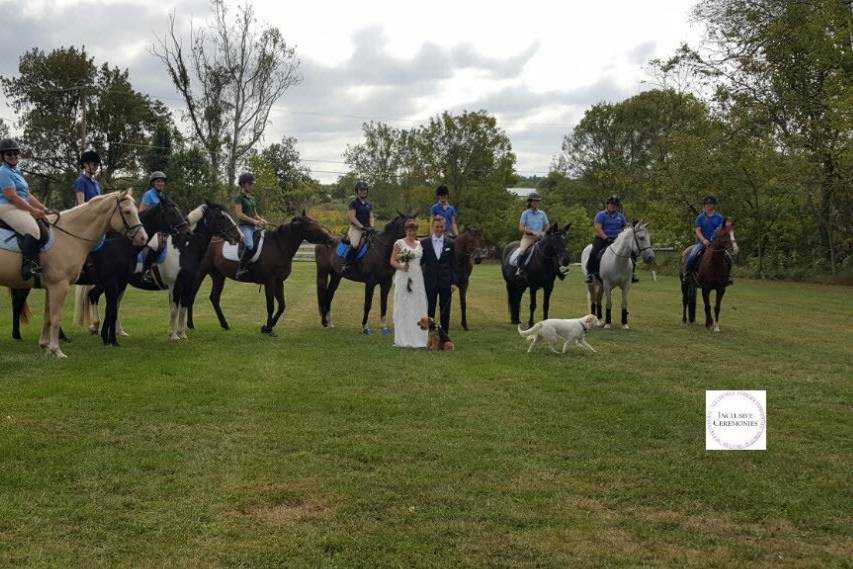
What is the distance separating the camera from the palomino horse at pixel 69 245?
1043 centimetres

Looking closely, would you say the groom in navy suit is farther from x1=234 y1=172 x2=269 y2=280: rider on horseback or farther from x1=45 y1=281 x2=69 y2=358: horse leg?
x1=45 y1=281 x2=69 y2=358: horse leg

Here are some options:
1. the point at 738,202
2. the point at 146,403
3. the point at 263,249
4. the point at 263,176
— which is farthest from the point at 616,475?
the point at 263,176

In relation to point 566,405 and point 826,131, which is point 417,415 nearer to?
point 566,405

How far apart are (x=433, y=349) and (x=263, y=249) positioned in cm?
418

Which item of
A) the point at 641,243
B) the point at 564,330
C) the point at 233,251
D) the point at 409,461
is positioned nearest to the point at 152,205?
the point at 233,251

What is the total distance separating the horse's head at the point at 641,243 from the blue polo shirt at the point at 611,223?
2.97ft

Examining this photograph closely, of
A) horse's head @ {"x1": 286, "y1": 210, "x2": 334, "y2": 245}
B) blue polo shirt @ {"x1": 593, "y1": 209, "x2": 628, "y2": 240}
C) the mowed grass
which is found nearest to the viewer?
the mowed grass

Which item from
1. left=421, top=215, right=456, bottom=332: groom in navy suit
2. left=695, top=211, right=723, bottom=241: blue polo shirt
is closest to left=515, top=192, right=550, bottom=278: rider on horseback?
left=695, top=211, right=723, bottom=241: blue polo shirt

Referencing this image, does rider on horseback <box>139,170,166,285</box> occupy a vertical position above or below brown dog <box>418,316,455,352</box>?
above

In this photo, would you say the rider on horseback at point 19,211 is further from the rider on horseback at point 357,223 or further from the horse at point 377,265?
the rider on horseback at point 357,223

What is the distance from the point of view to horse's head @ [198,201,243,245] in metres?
12.9

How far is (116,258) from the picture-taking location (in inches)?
464

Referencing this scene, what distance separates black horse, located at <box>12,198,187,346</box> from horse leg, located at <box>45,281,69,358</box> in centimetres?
119

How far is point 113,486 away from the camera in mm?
5395
